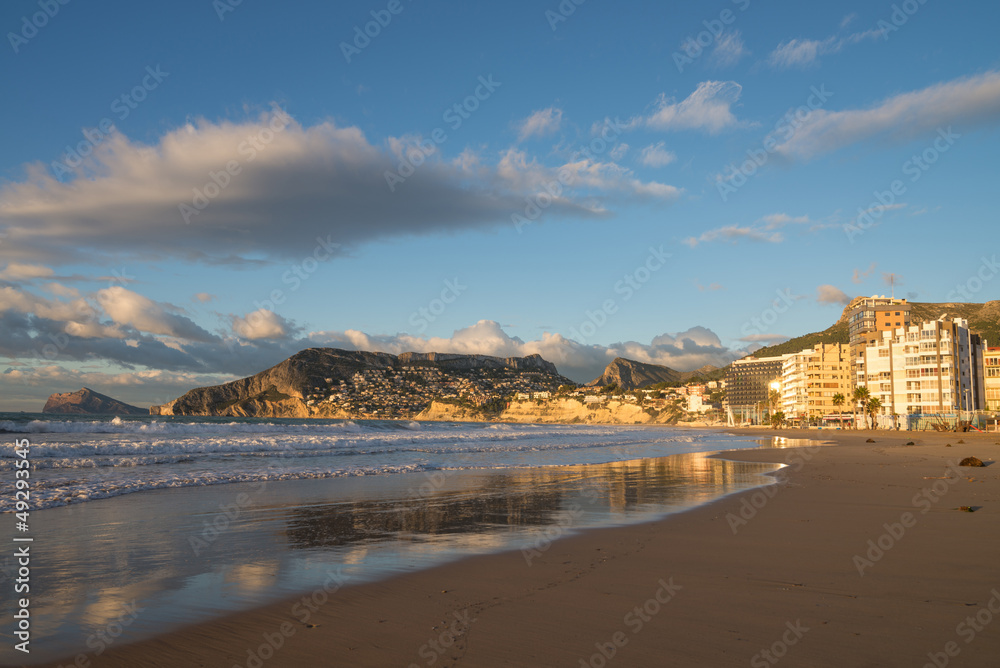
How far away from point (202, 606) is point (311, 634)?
1.47 m

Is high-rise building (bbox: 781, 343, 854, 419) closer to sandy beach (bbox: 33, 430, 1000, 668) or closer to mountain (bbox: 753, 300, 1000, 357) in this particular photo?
mountain (bbox: 753, 300, 1000, 357)

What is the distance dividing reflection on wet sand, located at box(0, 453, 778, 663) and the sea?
0.09 feet

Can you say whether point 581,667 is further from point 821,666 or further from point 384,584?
point 384,584

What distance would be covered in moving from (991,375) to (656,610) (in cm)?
12674

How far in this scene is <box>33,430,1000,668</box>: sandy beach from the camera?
4.34 metres

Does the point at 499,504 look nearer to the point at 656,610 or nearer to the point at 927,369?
the point at 656,610

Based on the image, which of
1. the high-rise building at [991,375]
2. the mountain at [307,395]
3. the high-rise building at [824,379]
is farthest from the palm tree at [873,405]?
the mountain at [307,395]

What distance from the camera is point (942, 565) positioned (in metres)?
7.03

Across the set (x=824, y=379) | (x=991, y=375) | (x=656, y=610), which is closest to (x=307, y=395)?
(x=824, y=379)

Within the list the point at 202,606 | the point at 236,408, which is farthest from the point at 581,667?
the point at 236,408

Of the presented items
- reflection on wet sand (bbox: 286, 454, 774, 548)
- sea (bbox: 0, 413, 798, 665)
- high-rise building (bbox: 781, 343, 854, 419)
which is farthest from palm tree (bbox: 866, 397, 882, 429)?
reflection on wet sand (bbox: 286, 454, 774, 548)

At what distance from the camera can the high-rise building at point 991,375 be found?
101 metres

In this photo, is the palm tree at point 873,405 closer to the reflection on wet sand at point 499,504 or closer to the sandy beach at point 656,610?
the reflection on wet sand at point 499,504

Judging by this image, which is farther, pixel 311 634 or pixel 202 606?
pixel 202 606
